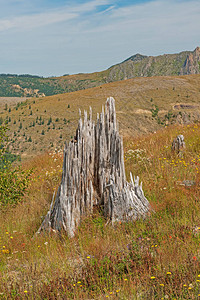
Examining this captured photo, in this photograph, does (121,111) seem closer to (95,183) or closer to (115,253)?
(95,183)

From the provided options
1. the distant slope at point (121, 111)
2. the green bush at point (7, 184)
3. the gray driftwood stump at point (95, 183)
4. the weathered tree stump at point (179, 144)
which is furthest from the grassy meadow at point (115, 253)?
the distant slope at point (121, 111)

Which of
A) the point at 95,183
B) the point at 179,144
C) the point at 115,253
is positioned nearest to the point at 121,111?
the point at 179,144

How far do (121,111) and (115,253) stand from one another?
180ft

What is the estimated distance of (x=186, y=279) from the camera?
10.2 ft

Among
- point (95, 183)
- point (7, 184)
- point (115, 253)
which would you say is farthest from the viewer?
point (7, 184)

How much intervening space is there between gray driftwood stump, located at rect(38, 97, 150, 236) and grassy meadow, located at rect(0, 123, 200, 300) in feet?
0.85

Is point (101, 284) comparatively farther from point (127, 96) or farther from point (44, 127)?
point (127, 96)

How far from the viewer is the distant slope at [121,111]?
160 feet

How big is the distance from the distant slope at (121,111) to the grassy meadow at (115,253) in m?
39.0

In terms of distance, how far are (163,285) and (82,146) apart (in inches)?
126

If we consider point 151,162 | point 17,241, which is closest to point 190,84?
point 151,162

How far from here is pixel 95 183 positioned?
5730 millimetres

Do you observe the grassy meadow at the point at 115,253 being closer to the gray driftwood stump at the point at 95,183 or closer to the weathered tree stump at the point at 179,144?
the gray driftwood stump at the point at 95,183

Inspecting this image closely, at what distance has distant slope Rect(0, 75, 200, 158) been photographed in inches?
1917
